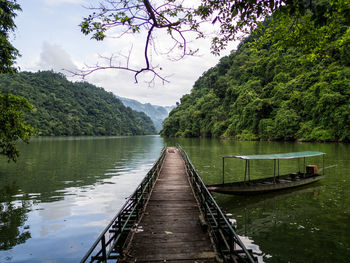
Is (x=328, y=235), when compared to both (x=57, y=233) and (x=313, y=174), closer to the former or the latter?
(x=313, y=174)

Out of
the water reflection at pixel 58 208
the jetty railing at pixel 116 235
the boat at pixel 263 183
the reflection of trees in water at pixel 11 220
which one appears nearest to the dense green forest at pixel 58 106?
the water reflection at pixel 58 208

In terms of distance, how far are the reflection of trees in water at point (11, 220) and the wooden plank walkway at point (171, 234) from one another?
5215 mm

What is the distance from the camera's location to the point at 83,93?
19612cm

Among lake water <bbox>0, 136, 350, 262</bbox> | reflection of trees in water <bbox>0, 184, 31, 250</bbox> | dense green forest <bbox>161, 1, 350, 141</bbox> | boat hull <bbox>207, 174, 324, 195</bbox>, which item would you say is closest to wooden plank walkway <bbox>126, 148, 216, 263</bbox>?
boat hull <bbox>207, 174, 324, 195</bbox>

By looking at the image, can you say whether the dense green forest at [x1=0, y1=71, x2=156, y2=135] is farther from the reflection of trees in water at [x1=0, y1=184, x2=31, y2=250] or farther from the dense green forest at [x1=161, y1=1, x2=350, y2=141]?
the reflection of trees in water at [x1=0, y1=184, x2=31, y2=250]

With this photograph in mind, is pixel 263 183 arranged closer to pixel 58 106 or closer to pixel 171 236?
pixel 171 236

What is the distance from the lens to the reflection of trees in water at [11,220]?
333 inches

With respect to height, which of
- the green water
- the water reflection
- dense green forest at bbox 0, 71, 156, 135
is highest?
dense green forest at bbox 0, 71, 156, 135

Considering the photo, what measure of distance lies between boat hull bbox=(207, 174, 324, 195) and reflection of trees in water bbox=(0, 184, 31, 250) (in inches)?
349

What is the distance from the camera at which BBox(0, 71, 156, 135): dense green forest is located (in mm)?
126938

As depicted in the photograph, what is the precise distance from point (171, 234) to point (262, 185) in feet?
28.7

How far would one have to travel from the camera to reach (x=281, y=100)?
72750mm

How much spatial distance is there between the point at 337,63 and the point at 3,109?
7257 cm

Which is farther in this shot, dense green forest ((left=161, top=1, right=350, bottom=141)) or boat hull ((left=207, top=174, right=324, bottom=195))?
dense green forest ((left=161, top=1, right=350, bottom=141))
